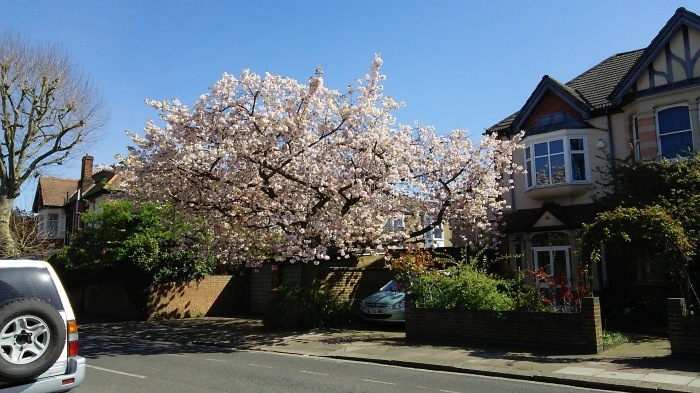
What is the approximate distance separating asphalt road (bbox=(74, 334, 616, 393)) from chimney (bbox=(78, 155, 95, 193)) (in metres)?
33.4

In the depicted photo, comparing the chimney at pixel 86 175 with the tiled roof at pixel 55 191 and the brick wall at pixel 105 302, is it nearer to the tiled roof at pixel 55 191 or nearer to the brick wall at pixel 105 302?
the tiled roof at pixel 55 191

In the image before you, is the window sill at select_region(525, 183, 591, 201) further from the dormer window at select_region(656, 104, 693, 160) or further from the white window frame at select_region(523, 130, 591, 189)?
the dormer window at select_region(656, 104, 693, 160)

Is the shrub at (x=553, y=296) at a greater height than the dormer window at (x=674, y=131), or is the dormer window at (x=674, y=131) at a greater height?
the dormer window at (x=674, y=131)

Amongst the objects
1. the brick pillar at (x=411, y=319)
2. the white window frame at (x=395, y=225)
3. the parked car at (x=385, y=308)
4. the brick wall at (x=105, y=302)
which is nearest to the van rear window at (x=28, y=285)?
the brick pillar at (x=411, y=319)

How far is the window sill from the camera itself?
1972 cm

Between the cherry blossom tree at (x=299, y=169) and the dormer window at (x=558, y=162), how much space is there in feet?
12.6

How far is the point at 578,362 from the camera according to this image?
1051cm

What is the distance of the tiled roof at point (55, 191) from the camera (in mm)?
47281

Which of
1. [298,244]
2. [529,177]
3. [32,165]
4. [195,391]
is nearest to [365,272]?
[298,244]

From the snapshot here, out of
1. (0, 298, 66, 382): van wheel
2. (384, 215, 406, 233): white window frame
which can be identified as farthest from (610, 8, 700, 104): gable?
(0, 298, 66, 382): van wheel

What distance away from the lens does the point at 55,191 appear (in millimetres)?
48781

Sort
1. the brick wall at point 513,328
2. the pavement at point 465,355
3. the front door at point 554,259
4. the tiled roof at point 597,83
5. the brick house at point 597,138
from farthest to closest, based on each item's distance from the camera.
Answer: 1. the tiled roof at point 597,83
2. the front door at point 554,259
3. the brick house at point 597,138
4. the brick wall at point 513,328
5. the pavement at point 465,355

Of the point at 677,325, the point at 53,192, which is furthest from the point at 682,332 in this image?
the point at 53,192

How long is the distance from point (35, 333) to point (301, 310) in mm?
11047
